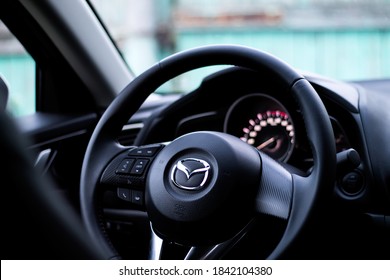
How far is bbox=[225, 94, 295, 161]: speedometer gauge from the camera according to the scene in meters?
1.74

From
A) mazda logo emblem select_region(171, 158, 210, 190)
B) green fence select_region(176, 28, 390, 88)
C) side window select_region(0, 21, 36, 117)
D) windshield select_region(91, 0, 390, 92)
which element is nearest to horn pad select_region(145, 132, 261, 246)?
mazda logo emblem select_region(171, 158, 210, 190)

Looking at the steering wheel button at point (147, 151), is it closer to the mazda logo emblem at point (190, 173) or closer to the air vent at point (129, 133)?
the mazda logo emblem at point (190, 173)

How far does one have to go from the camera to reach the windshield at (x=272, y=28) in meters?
6.65

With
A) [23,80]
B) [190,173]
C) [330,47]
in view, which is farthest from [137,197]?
[330,47]

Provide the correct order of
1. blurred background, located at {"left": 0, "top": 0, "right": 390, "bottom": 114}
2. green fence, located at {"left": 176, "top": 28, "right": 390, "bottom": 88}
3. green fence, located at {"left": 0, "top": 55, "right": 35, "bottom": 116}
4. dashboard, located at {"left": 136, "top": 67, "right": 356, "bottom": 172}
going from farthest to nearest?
blurred background, located at {"left": 0, "top": 0, "right": 390, "bottom": 114} → green fence, located at {"left": 176, "top": 28, "right": 390, "bottom": 88} → green fence, located at {"left": 0, "top": 55, "right": 35, "bottom": 116} → dashboard, located at {"left": 136, "top": 67, "right": 356, "bottom": 172}

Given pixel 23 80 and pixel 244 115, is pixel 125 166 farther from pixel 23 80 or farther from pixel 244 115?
pixel 23 80

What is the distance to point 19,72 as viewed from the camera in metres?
2.45

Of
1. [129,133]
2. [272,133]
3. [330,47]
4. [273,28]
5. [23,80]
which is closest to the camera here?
[272,133]

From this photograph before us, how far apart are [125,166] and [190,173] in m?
0.20

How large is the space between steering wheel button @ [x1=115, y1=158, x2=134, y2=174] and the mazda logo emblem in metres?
0.14

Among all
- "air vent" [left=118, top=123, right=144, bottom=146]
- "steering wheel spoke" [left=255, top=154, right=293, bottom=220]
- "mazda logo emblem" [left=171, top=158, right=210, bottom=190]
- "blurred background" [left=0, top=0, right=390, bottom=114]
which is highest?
"mazda logo emblem" [left=171, top=158, right=210, bottom=190]

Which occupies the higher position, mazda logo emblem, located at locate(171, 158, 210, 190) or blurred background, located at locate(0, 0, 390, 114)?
mazda logo emblem, located at locate(171, 158, 210, 190)

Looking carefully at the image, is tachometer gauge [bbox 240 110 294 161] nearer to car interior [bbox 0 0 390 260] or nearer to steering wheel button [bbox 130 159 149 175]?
car interior [bbox 0 0 390 260]

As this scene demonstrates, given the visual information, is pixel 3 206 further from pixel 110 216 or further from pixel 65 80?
pixel 65 80
